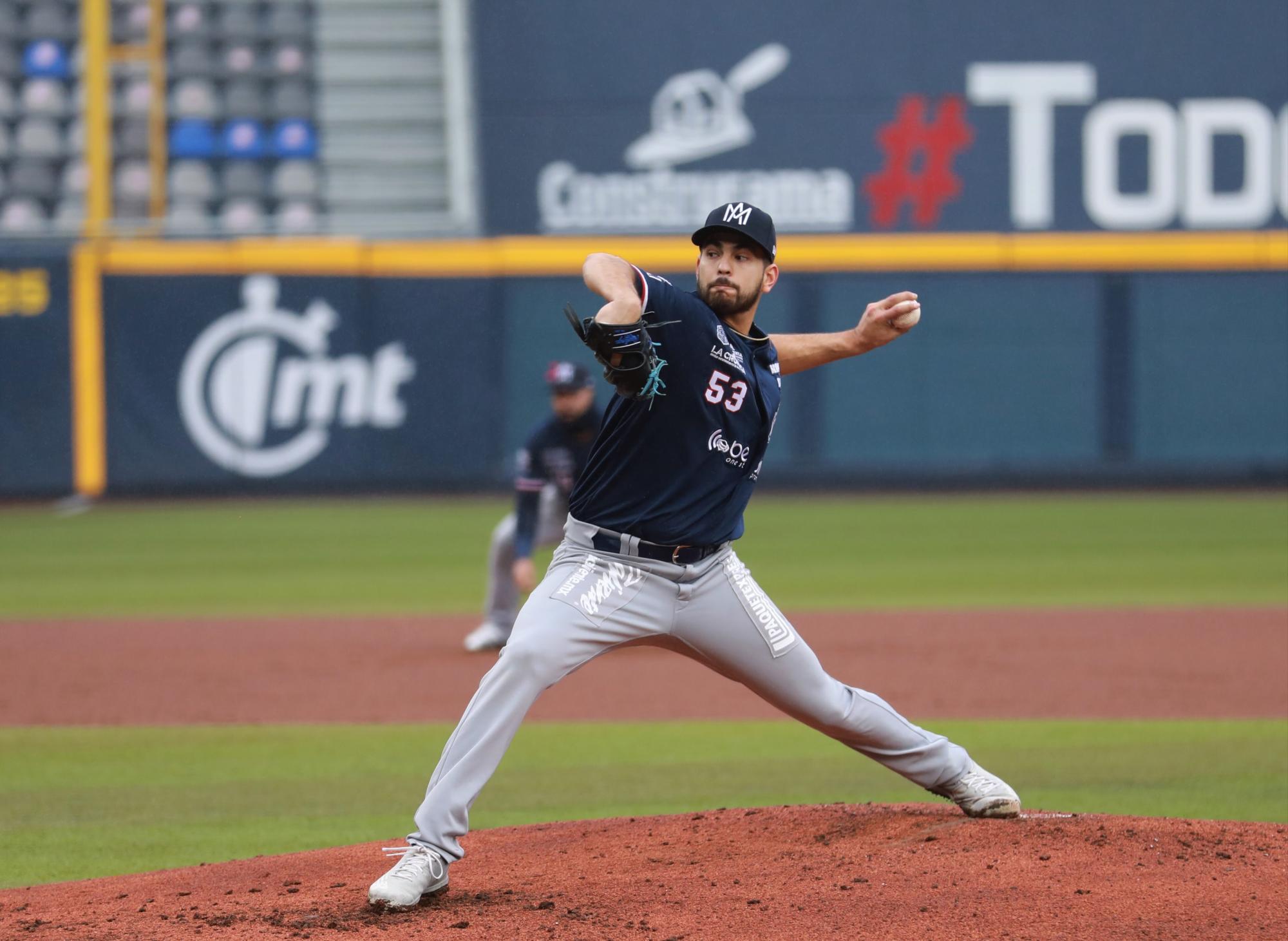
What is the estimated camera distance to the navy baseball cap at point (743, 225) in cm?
403

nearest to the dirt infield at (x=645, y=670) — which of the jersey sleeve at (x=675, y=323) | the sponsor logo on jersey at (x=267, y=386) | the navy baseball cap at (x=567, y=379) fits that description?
the navy baseball cap at (x=567, y=379)

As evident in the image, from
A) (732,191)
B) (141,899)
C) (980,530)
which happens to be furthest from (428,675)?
(732,191)

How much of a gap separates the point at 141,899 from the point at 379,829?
1166mm

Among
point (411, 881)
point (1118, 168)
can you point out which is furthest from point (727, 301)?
→ point (1118, 168)

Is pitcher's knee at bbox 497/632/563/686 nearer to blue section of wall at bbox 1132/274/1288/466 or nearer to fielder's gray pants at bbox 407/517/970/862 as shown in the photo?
fielder's gray pants at bbox 407/517/970/862

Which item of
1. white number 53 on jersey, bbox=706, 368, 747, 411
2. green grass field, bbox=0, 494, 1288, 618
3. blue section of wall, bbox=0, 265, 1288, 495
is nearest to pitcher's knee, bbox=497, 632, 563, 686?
white number 53 on jersey, bbox=706, 368, 747, 411

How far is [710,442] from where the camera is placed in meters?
4.10

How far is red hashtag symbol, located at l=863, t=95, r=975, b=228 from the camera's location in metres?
19.4

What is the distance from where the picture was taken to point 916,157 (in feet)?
64.3

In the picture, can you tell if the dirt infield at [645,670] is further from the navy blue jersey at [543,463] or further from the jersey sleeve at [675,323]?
the jersey sleeve at [675,323]

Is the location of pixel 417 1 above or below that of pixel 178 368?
above

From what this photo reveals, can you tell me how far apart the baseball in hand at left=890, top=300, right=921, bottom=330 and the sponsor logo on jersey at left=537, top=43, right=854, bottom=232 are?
15.0m

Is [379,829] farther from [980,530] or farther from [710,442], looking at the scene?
[980,530]

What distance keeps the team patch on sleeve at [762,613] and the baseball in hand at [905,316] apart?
82 cm
